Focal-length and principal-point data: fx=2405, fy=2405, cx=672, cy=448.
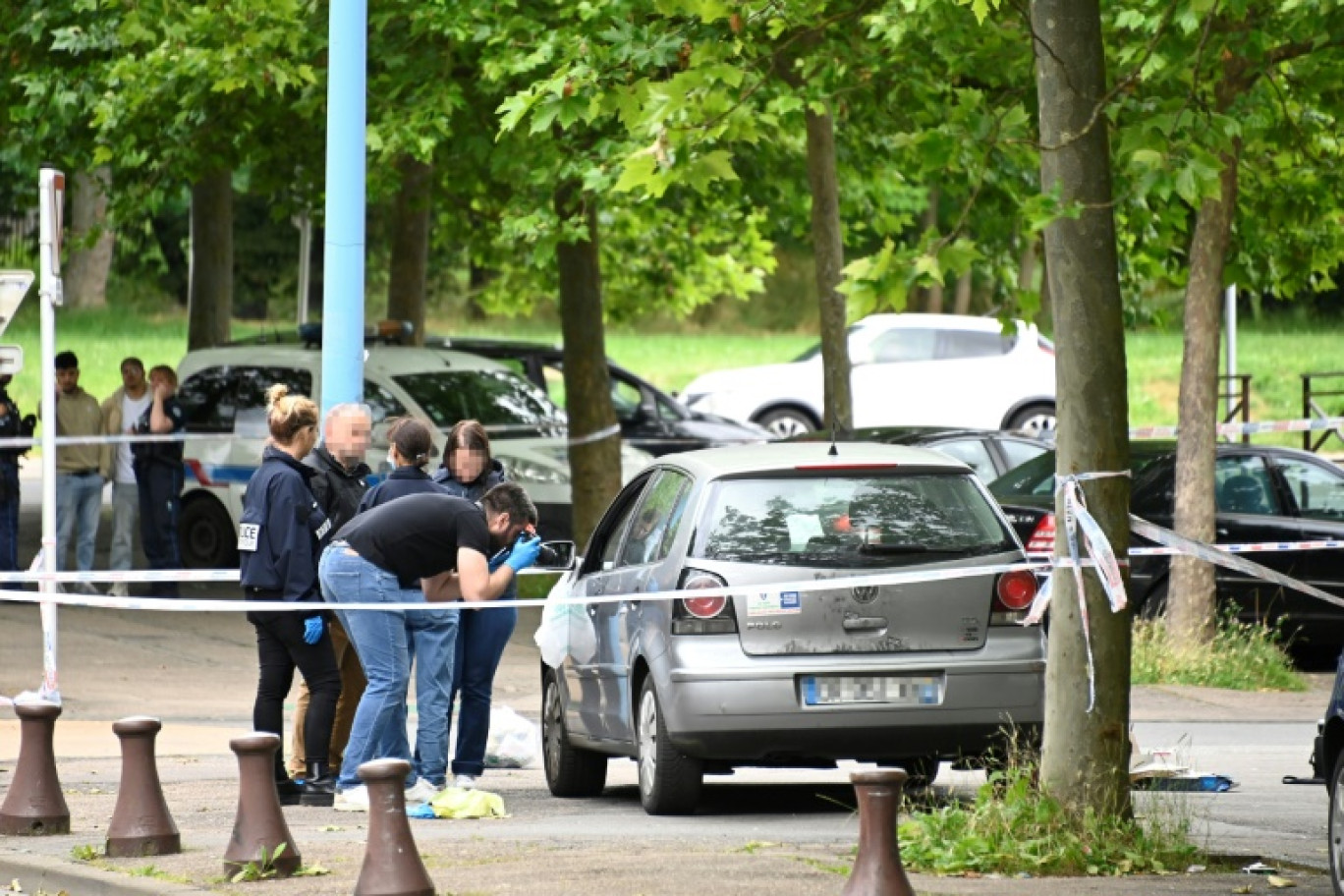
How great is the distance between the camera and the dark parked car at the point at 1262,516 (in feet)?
54.7

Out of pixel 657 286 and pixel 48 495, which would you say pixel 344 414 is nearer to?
pixel 48 495

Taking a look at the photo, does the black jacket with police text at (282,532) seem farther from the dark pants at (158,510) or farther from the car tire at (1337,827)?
the dark pants at (158,510)

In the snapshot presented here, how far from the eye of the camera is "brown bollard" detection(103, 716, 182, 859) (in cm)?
862

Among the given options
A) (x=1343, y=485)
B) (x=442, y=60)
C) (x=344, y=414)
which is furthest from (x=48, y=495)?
(x=1343, y=485)

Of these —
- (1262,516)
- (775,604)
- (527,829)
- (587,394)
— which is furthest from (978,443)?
(527,829)

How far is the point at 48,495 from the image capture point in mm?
13234

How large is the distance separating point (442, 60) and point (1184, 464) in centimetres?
667

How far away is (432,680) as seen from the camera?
10.1 metres

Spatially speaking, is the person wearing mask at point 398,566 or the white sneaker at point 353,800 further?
the white sneaker at point 353,800

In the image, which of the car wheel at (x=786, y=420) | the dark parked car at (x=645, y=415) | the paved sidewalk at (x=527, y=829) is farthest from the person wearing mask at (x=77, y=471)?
the car wheel at (x=786, y=420)

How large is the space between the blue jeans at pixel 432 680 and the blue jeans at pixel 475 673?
386 mm

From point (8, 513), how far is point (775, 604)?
32.4 ft

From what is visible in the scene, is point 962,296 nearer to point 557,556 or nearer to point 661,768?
point 557,556

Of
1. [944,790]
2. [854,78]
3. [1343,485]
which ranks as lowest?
[944,790]
